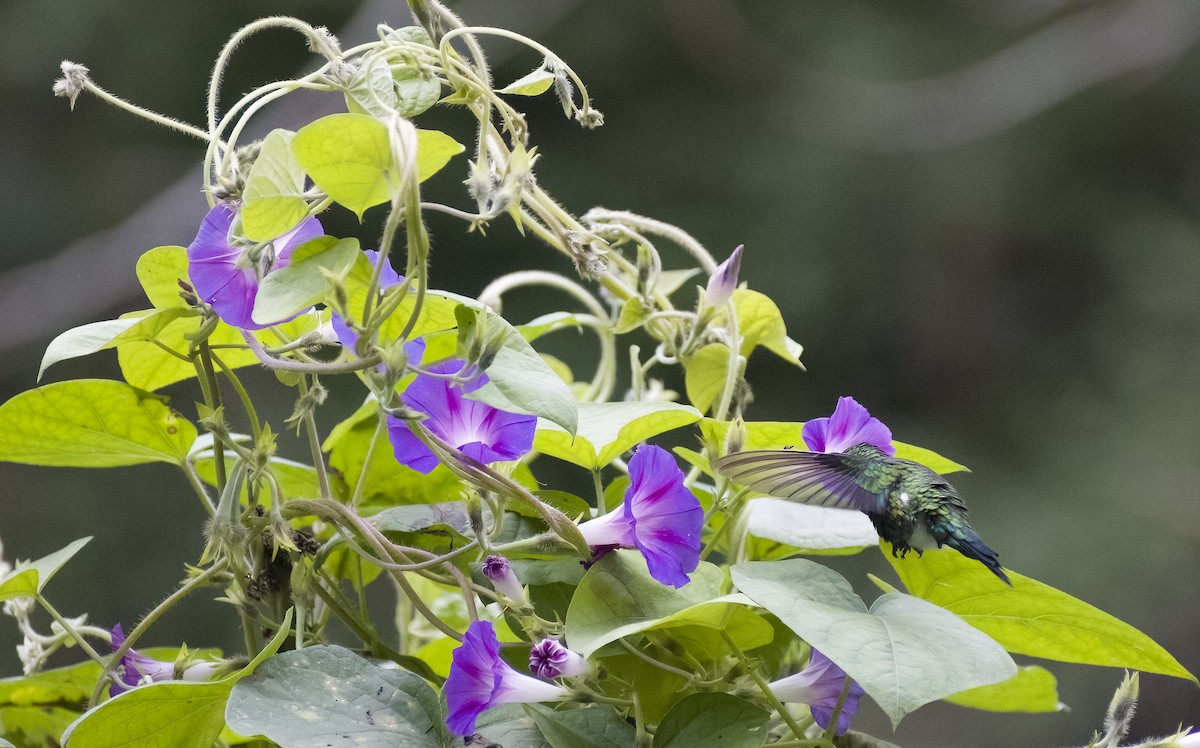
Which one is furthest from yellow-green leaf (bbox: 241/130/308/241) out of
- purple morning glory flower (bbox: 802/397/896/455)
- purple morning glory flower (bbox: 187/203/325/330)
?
purple morning glory flower (bbox: 802/397/896/455)

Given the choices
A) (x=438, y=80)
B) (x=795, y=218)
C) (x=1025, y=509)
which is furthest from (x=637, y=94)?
(x=438, y=80)

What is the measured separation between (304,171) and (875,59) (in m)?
3.83

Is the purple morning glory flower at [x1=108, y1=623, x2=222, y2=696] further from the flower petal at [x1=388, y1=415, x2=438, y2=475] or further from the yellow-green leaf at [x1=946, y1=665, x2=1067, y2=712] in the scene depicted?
the yellow-green leaf at [x1=946, y1=665, x2=1067, y2=712]

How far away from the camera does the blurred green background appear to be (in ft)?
10.7

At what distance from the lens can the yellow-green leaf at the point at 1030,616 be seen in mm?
409

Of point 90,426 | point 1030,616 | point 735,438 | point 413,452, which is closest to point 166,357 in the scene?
point 90,426

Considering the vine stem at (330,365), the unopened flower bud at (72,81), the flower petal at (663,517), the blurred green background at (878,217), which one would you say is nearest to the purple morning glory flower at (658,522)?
the flower petal at (663,517)

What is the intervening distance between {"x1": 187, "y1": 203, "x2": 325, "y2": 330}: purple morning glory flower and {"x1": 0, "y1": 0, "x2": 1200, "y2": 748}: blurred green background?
9.04ft

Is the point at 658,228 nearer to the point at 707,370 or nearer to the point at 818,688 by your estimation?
the point at 707,370

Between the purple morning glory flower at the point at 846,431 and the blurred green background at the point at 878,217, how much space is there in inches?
108

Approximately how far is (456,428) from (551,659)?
0.10 meters

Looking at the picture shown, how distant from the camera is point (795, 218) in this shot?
3.70 meters

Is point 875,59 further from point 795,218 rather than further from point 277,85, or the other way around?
point 277,85

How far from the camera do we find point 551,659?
14.6 inches
